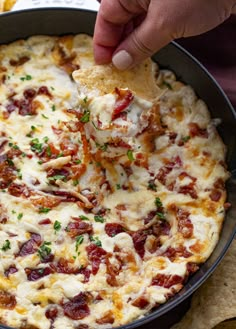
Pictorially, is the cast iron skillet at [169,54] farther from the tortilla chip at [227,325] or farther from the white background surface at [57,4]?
the tortilla chip at [227,325]

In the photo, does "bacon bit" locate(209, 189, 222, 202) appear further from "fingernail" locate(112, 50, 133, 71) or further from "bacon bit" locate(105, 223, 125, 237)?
"fingernail" locate(112, 50, 133, 71)

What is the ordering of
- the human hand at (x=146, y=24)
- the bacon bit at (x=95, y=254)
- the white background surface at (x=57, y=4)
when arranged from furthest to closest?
the white background surface at (x=57, y=4) < the bacon bit at (x=95, y=254) < the human hand at (x=146, y=24)

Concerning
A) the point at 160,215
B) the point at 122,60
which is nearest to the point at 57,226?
the point at 160,215

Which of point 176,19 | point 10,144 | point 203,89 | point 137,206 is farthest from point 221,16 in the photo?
point 10,144

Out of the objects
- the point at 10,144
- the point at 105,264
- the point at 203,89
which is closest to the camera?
the point at 105,264

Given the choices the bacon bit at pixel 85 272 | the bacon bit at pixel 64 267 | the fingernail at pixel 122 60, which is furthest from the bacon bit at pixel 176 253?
the fingernail at pixel 122 60

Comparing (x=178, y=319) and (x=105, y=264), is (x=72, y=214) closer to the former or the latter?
(x=105, y=264)
